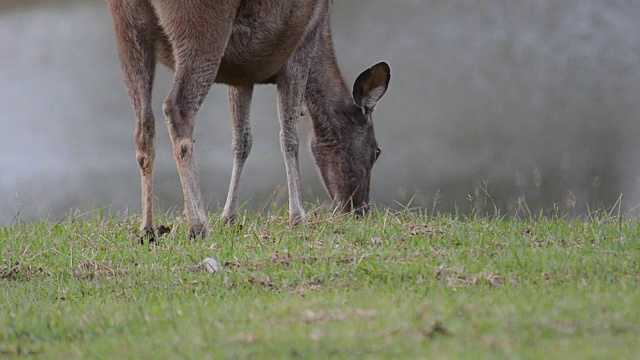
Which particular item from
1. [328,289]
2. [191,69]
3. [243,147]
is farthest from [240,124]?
[328,289]

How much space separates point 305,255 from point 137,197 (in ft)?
26.8

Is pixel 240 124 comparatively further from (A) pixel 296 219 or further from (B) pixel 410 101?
(B) pixel 410 101

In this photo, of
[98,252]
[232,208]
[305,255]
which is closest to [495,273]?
[305,255]

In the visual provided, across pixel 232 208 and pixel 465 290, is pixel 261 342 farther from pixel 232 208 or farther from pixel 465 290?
pixel 232 208

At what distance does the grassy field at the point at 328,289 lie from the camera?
4.09 meters

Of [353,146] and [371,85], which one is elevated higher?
[371,85]

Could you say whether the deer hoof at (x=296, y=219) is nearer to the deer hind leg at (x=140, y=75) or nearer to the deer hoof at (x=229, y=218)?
the deer hoof at (x=229, y=218)

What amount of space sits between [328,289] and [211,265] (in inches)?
37.7

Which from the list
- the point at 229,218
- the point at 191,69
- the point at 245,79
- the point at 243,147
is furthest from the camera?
the point at 243,147

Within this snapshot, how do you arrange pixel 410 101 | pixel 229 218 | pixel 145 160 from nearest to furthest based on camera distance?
pixel 145 160 → pixel 229 218 → pixel 410 101


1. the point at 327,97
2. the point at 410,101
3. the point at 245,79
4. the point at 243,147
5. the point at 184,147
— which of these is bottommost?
the point at 410,101

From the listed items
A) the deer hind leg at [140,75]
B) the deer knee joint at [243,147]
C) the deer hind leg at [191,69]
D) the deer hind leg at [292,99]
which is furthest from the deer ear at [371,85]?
the deer hind leg at [140,75]

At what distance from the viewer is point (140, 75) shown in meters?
8.02

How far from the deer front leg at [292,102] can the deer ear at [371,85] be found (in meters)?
1.18
